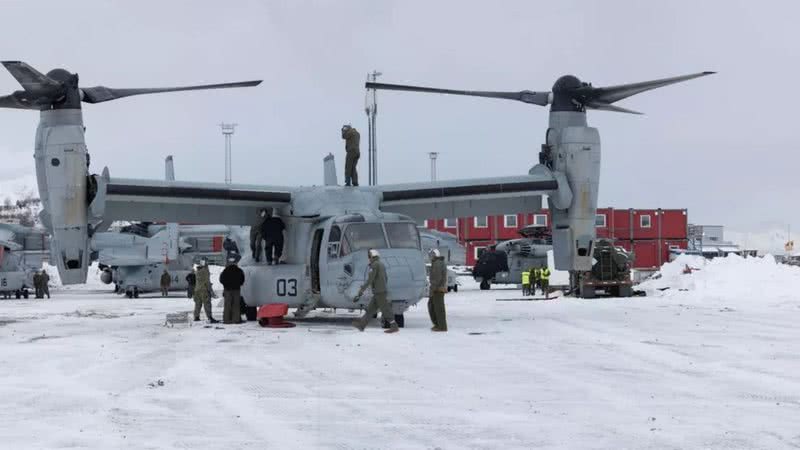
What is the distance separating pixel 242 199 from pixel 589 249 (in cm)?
803

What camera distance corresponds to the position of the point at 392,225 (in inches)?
766

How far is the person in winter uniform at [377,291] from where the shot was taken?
59.0 ft

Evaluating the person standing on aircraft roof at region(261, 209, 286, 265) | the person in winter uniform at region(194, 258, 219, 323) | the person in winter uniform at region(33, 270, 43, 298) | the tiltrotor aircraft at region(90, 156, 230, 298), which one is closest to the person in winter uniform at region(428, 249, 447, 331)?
the person standing on aircraft roof at region(261, 209, 286, 265)

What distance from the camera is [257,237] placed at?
22156mm

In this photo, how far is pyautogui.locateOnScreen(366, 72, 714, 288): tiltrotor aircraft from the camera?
2255cm

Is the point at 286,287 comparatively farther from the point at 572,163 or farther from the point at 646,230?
the point at 646,230

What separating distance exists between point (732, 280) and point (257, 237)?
1737 centimetres

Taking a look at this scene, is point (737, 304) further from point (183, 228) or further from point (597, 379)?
point (183, 228)

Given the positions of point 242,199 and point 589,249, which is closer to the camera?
point 242,199

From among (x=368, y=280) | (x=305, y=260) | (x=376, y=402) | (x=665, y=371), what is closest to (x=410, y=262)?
(x=368, y=280)

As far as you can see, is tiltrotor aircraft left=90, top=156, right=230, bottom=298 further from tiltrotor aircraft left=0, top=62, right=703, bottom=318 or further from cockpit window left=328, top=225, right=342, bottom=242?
cockpit window left=328, top=225, right=342, bottom=242

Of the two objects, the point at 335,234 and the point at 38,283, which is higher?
the point at 335,234

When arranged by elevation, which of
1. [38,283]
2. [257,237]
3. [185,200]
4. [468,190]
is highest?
[468,190]

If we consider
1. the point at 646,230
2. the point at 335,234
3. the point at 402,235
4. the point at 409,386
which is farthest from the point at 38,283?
the point at 646,230
